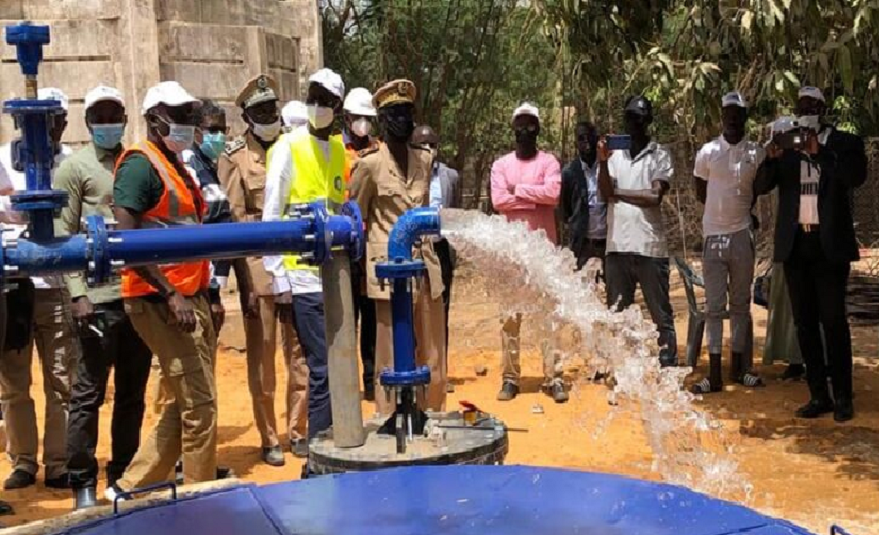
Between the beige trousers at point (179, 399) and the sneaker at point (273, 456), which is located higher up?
the beige trousers at point (179, 399)

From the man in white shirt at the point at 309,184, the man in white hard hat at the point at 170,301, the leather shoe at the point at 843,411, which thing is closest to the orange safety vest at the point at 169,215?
the man in white hard hat at the point at 170,301

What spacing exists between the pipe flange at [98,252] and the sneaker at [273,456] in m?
3.28

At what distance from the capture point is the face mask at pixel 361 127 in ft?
21.4

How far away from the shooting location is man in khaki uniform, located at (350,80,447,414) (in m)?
5.01

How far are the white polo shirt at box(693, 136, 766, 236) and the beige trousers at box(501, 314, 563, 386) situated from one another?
4.24 ft

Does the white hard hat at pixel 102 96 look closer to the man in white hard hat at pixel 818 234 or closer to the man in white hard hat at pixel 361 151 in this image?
the man in white hard hat at pixel 361 151

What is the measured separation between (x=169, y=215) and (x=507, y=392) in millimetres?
3275

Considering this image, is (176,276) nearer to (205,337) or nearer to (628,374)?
(205,337)

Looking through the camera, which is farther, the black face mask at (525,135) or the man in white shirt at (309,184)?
the black face mask at (525,135)

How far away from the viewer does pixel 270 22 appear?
9.55m

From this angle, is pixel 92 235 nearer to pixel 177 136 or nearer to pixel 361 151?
pixel 177 136

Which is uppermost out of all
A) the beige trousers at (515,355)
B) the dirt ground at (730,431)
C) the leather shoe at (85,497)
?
the beige trousers at (515,355)

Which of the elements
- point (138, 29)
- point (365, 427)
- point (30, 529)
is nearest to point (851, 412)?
point (365, 427)

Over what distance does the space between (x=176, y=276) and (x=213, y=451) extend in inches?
27.3
